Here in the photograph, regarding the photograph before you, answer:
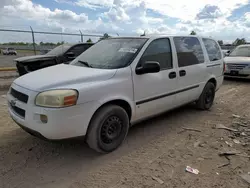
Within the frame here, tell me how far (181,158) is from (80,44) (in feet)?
22.0

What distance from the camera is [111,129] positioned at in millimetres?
3293

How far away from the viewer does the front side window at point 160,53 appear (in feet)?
12.1

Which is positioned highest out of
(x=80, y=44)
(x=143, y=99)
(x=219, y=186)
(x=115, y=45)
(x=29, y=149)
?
(x=80, y=44)

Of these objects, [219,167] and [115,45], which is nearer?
[219,167]

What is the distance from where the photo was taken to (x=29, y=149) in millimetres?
3391

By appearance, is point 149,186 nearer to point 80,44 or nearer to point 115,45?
point 115,45

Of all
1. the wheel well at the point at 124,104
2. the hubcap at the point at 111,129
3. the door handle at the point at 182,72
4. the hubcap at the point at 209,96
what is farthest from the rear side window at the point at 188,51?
the hubcap at the point at 111,129

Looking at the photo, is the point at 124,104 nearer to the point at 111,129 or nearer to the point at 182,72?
the point at 111,129

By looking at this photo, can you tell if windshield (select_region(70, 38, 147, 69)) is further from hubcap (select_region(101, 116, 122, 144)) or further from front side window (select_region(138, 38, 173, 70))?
hubcap (select_region(101, 116, 122, 144))

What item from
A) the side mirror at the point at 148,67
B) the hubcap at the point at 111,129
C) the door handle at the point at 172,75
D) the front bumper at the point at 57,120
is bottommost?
the hubcap at the point at 111,129

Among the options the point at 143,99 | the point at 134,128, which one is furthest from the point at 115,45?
the point at 134,128

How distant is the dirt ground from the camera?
8.79 feet

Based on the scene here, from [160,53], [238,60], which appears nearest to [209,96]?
[160,53]

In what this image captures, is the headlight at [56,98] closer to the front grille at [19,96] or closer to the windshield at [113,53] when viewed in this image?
the front grille at [19,96]
